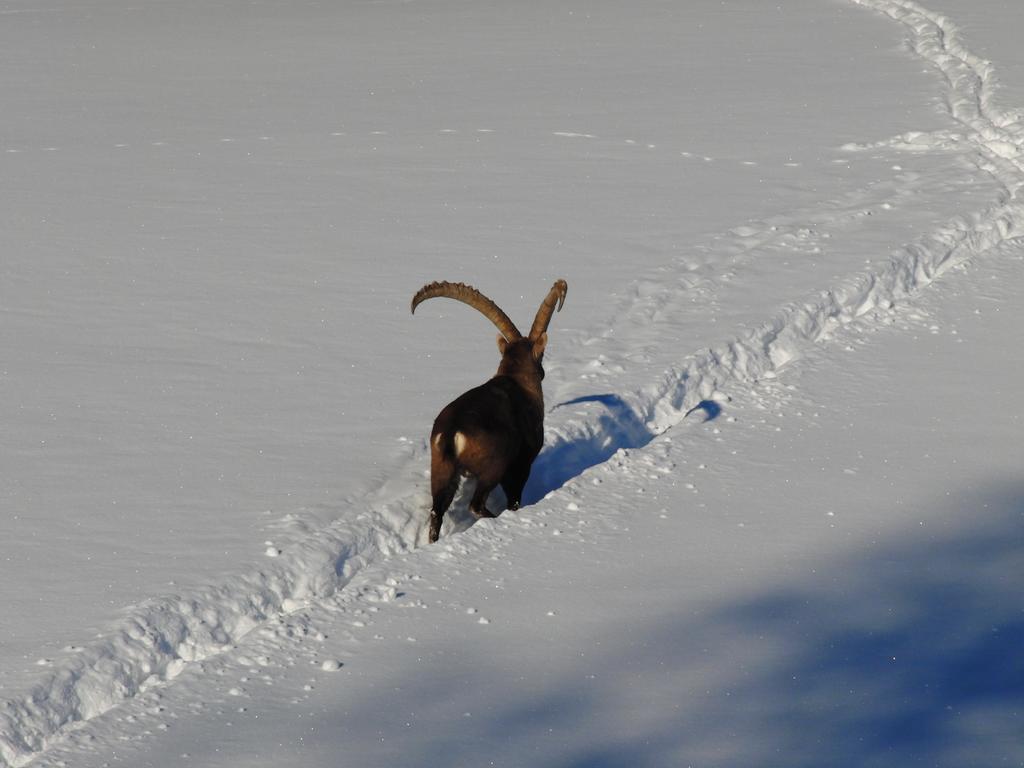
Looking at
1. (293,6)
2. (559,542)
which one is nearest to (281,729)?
(559,542)

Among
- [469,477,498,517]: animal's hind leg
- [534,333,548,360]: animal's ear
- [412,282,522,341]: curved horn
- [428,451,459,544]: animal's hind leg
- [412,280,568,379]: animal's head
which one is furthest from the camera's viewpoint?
[534,333,548,360]: animal's ear

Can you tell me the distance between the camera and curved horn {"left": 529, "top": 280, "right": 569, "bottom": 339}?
22.9ft

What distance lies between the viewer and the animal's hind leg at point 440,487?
6324mm

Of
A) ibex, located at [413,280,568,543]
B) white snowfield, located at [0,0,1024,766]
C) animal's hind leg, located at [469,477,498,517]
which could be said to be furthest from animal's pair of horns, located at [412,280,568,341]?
animal's hind leg, located at [469,477,498,517]

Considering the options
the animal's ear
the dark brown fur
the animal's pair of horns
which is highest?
the animal's pair of horns

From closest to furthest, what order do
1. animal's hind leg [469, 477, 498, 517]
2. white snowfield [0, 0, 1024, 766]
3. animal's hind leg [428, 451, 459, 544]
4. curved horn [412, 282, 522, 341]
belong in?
white snowfield [0, 0, 1024, 766]
animal's hind leg [428, 451, 459, 544]
animal's hind leg [469, 477, 498, 517]
curved horn [412, 282, 522, 341]

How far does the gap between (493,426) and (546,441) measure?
0.98 meters

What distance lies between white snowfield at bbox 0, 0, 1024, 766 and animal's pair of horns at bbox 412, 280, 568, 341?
62 centimetres

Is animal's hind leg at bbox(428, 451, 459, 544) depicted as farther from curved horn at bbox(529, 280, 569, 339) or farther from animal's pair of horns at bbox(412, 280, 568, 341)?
curved horn at bbox(529, 280, 569, 339)

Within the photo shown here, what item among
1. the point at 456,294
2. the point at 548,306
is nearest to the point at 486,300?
the point at 456,294

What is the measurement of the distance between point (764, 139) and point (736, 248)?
3.92 m

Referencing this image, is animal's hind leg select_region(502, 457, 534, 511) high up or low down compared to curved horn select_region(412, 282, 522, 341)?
down

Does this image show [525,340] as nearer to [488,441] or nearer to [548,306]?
[548,306]

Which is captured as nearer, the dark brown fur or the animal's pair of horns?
the dark brown fur
